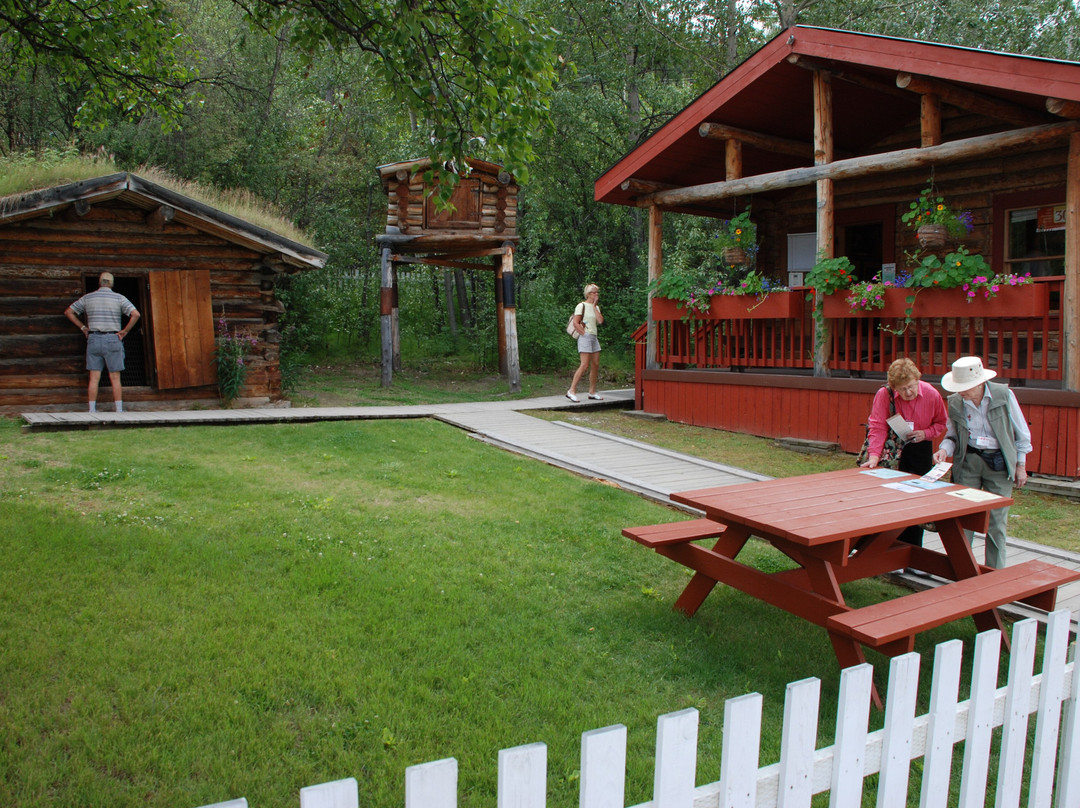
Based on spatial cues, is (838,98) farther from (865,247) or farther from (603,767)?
(603,767)

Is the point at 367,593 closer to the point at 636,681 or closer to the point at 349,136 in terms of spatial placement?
the point at 636,681

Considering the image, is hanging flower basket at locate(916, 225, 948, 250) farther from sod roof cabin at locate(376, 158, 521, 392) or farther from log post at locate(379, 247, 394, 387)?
log post at locate(379, 247, 394, 387)

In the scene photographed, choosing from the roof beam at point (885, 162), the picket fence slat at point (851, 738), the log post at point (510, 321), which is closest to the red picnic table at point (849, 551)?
the picket fence slat at point (851, 738)

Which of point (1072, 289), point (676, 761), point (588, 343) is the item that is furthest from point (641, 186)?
point (676, 761)

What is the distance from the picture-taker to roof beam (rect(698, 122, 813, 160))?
11.8m

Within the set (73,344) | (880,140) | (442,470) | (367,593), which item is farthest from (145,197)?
(880,140)

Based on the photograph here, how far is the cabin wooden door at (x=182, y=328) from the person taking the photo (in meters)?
12.7

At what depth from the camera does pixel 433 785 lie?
163 centimetres

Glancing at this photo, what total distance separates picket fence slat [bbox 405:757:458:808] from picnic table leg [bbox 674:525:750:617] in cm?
337

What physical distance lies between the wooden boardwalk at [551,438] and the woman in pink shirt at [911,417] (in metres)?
0.79

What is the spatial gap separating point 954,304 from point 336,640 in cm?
816

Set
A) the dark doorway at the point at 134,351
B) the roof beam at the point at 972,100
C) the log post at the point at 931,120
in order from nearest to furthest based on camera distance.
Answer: the roof beam at the point at 972,100 → the log post at the point at 931,120 → the dark doorway at the point at 134,351

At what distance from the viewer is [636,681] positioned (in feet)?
13.2

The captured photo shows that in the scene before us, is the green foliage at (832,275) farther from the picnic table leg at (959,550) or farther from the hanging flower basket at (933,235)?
the picnic table leg at (959,550)
